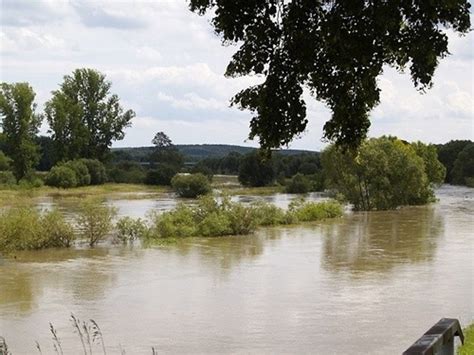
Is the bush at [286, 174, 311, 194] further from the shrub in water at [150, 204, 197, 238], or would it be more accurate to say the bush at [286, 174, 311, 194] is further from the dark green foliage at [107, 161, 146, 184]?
the shrub in water at [150, 204, 197, 238]

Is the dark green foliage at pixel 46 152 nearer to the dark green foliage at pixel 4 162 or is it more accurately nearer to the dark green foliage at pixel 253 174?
the dark green foliage at pixel 4 162

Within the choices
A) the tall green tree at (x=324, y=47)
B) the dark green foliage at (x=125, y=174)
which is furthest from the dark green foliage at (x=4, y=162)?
the tall green tree at (x=324, y=47)

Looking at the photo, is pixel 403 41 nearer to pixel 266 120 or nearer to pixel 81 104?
pixel 266 120

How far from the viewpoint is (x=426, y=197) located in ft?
177

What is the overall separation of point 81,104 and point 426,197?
3139cm

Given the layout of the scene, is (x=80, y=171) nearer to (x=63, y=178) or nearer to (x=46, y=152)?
(x=63, y=178)

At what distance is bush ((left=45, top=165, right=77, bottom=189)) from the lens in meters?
60.3

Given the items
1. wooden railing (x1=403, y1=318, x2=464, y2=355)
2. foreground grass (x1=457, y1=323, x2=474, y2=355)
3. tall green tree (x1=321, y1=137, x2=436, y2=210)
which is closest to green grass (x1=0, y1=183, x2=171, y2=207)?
tall green tree (x1=321, y1=137, x2=436, y2=210)

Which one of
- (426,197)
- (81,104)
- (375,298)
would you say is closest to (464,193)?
(426,197)

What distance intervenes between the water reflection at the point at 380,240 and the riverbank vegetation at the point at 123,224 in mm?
3878

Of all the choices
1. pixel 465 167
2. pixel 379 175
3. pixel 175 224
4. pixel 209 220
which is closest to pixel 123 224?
pixel 175 224

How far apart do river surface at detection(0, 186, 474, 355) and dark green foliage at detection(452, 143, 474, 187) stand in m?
53.8

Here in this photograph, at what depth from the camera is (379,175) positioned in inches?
1882

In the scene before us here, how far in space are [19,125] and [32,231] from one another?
3385 centimetres
